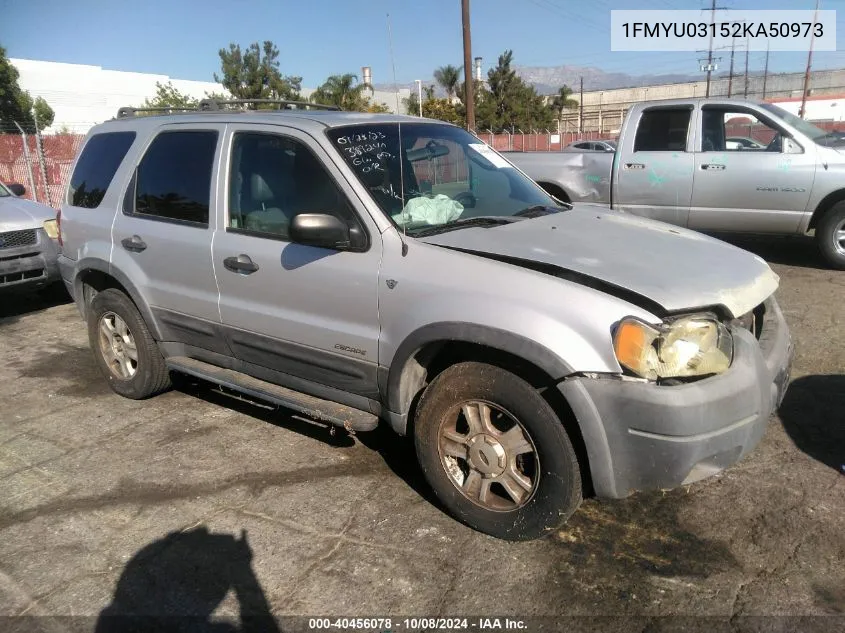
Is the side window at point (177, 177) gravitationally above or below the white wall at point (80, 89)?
below

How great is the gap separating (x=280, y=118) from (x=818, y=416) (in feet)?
11.8

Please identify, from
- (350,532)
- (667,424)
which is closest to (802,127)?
(667,424)

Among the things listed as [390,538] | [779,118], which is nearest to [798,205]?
[779,118]

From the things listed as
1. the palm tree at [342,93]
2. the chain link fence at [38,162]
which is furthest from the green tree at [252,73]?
the chain link fence at [38,162]

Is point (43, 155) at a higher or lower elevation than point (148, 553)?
higher

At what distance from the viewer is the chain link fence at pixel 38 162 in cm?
1359

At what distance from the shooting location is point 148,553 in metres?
2.97

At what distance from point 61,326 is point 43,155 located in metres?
8.67

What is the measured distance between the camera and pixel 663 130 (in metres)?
7.99

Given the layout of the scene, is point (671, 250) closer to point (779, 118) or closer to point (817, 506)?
point (817, 506)

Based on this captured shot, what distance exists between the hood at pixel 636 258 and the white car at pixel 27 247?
5.66 meters

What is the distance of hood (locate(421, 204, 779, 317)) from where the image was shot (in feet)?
8.70

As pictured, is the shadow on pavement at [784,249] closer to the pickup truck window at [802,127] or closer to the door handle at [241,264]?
the pickup truck window at [802,127]

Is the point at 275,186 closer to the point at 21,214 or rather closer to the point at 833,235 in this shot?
the point at 21,214
